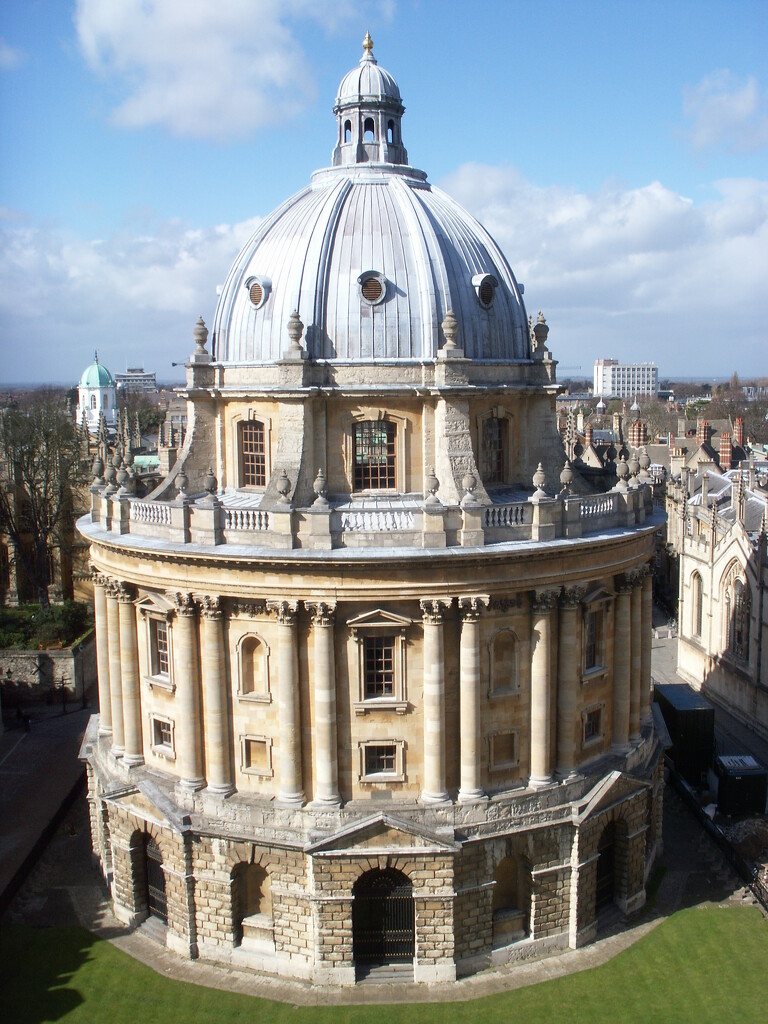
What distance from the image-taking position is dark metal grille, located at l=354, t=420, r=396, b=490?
33.7 metres

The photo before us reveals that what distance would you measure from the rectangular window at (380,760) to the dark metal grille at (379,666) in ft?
5.94

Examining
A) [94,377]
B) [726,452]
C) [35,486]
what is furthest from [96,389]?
[726,452]

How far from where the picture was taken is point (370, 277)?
33.8 meters

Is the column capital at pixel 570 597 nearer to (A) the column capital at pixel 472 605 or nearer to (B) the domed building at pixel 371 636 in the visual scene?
(B) the domed building at pixel 371 636

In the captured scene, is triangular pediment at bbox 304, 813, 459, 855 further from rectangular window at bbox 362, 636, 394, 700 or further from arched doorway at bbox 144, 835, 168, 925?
arched doorway at bbox 144, 835, 168, 925

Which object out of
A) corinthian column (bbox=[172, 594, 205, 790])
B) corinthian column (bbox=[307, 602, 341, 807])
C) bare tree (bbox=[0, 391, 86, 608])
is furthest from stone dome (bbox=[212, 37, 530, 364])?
bare tree (bbox=[0, 391, 86, 608])

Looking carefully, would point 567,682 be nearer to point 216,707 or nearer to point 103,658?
point 216,707

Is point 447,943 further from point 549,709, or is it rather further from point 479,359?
point 479,359

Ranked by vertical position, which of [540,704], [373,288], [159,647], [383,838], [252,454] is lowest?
[383,838]

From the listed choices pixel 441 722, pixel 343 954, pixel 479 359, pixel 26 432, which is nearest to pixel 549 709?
pixel 441 722

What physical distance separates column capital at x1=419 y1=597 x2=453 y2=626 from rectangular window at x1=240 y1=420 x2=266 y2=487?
28.0 feet

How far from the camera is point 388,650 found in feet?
103

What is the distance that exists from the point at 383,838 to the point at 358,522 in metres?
10.2

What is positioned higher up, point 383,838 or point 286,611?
point 286,611
